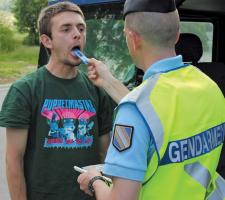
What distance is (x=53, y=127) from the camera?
8.20 ft

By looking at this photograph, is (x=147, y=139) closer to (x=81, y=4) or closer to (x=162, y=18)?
(x=162, y=18)

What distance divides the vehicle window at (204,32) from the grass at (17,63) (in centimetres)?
1665

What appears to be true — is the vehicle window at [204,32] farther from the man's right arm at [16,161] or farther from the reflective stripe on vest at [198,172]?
the reflective stripe on vest at [198,172]

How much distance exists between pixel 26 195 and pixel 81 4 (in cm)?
204

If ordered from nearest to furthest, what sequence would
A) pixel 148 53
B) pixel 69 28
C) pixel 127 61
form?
pixel 148 53 → pixel 69 28 → pixel 127 61

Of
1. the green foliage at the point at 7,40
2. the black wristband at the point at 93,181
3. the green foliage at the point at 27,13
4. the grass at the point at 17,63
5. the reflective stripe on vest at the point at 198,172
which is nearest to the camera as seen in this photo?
the reflective stripe on vest at the point at 198,172

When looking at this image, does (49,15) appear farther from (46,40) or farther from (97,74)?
(97,74)

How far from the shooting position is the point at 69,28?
104 inches

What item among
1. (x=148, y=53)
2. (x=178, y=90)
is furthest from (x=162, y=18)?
(x=178, y=90)

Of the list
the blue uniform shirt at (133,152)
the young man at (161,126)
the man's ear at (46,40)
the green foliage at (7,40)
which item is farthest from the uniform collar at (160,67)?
the green foliage at (7,40)

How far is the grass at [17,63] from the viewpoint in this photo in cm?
2396

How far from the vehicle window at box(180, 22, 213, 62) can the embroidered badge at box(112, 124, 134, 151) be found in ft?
9.71

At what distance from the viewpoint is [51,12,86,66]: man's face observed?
262 centimetres

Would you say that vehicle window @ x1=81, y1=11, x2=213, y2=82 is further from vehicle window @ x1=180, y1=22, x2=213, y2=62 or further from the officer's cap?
the officer's cap
